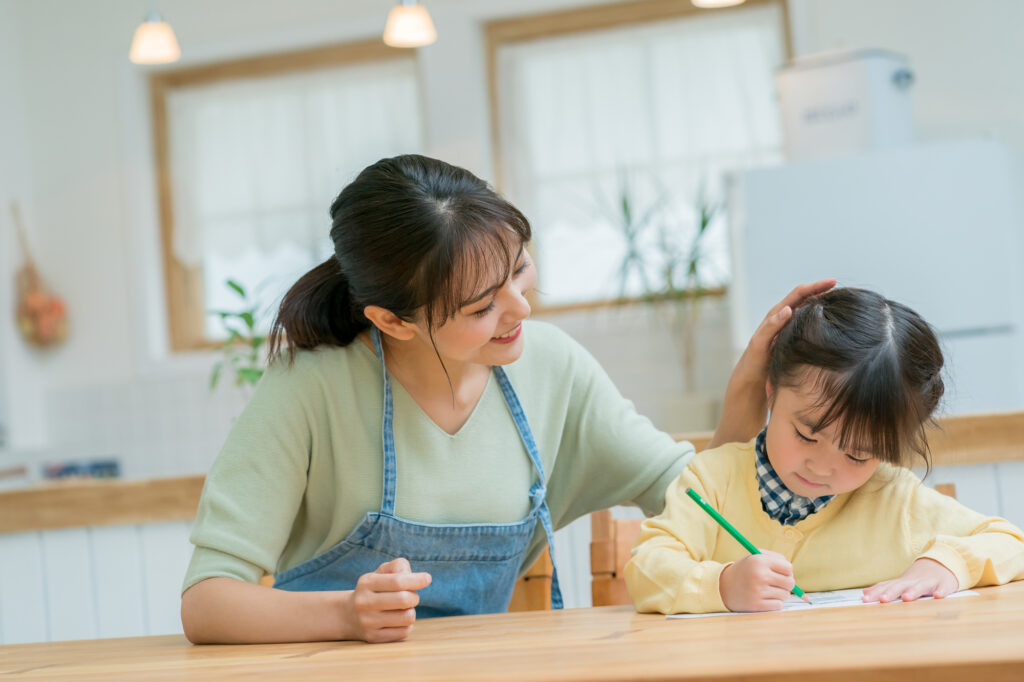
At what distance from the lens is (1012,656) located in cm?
71

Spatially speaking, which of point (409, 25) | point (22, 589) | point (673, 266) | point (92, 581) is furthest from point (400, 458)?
point (673, 266)

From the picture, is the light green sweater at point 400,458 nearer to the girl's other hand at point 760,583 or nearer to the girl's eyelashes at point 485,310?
the girl's eyelashes at point 485,310

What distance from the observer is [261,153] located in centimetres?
485

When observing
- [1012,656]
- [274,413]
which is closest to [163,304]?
[274,413]

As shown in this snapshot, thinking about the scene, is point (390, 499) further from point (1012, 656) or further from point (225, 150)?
point (225, 150)

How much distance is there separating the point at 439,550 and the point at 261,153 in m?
3.79

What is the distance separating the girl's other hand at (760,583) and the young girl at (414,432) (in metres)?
0.33

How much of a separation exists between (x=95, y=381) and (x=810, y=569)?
14.0 feet

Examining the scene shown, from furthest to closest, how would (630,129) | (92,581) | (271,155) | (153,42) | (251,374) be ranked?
1. (271,155)
2. (630,129)
3. (153,42)
4. (251,374)
5. (92,581)

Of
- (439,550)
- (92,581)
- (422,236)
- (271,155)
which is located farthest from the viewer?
(271,155)

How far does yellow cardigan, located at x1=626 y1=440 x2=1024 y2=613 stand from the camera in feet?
3.60

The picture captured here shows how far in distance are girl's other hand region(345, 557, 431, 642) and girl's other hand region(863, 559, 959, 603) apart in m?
0.44

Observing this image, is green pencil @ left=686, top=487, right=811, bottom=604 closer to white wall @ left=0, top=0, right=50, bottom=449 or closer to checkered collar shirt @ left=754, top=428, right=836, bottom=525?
checkered collar shirt @ left=754, top=428, right=836, bottom=525

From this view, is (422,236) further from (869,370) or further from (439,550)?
(869,370)
